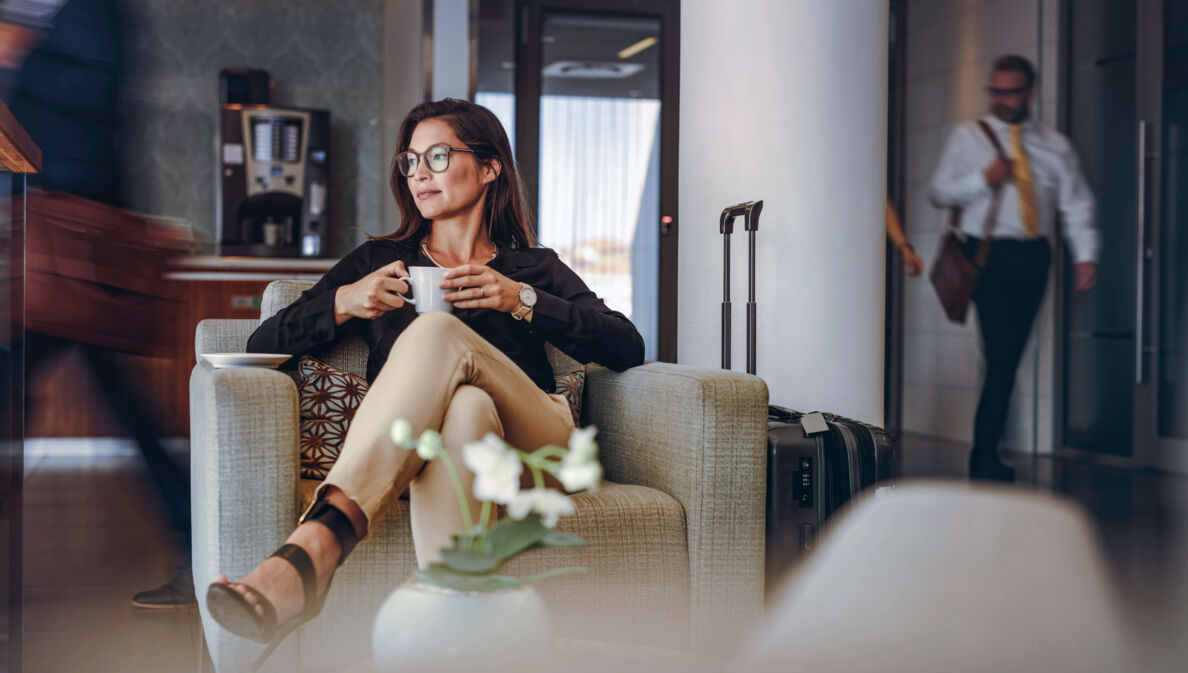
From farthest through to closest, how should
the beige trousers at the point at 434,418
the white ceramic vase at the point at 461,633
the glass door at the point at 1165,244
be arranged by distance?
the glass door at the point at 1165,244 → the beige trousers at the point at 434,418 → the white ceramic vase at the point at 461,633

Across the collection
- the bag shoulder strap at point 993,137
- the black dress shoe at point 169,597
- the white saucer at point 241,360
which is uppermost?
the bag shoulder strap at point 993,137

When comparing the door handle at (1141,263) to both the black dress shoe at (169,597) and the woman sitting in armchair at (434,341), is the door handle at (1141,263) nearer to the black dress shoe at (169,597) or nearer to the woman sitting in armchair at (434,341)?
the woman sitting in armchair at (434,341)

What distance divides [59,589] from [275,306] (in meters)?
1.01

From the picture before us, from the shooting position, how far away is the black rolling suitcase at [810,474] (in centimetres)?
184

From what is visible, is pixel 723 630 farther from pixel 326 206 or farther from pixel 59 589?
pixel 326 206

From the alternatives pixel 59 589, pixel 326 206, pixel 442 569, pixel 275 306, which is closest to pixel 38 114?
pixel 326 206

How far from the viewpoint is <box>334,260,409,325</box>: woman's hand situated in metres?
1.80

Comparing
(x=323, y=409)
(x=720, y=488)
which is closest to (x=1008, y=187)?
(x=720, y=488)

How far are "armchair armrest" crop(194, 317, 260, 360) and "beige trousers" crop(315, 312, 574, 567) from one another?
0.62 meters

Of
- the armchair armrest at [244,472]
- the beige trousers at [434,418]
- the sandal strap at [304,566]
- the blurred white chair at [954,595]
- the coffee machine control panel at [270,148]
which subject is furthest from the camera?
the coffee machine control panel at [270,148]

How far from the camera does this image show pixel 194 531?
1.83 metres

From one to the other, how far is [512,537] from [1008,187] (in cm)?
387

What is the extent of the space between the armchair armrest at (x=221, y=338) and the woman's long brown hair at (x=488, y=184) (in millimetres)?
364

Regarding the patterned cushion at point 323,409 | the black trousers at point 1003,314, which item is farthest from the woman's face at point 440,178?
the black trousers at point 1003,314
